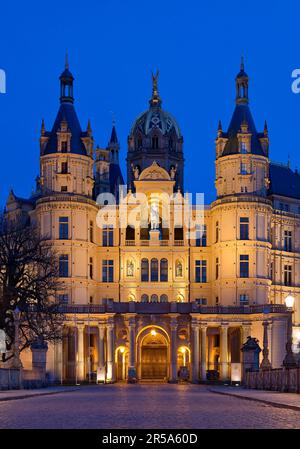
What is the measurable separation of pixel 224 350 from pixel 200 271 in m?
10.3

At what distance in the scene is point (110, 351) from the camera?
3497 inches

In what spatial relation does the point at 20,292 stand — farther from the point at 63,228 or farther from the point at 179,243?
the point at 179,243

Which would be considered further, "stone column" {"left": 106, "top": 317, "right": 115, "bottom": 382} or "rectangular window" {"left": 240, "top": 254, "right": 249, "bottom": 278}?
"rectangular window" {"left": 240, "top": 254, "right": 249, "bottom": 278}

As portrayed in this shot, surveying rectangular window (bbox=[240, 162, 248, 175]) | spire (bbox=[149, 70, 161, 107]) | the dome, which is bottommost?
rectangular window (bbox=[240, 162, 248, 175])

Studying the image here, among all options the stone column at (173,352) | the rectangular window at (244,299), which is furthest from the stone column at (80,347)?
the rectangular window at (244,299)

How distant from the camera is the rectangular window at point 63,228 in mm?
92000

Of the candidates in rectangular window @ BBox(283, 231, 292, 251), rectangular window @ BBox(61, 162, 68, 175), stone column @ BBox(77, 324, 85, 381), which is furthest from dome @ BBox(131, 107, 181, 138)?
stone column @ BBox(77, 324, 85, 381)

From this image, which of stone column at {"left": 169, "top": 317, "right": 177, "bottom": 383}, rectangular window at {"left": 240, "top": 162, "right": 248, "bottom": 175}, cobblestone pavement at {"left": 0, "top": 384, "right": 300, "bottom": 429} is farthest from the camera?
rectangular window at {"left": 240, "top": 162, "right": 248, "bottom": 175}

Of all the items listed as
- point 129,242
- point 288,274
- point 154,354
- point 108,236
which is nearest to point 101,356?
point 154,354

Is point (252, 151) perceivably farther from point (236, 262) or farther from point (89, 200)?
point (89, 200)

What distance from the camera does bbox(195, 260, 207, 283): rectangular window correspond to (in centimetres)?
9712

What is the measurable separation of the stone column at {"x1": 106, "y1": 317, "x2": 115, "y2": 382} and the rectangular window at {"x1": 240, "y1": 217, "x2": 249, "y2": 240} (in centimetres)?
1584

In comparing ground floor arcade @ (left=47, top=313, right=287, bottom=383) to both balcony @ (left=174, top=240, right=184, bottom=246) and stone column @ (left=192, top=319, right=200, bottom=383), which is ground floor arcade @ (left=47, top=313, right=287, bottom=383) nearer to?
stone column @ (left=192, top=319, right=200, bottom=383)
